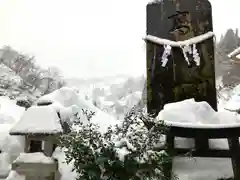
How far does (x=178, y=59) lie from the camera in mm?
3037

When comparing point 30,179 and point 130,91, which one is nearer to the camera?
point 30,179

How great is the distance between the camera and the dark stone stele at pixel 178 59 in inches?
116

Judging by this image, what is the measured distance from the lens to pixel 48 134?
2436mm

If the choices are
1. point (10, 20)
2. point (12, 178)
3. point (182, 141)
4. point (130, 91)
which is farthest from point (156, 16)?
point (10, 20)

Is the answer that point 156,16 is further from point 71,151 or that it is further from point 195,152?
point 71,151

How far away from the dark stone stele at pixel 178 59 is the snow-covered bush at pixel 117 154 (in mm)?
985

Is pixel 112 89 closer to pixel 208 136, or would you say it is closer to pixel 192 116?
pixel 192 116

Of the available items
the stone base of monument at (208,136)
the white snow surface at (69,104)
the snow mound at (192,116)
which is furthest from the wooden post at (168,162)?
the white snow surface at (69,104)

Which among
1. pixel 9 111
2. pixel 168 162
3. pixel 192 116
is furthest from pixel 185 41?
pixel 9 111

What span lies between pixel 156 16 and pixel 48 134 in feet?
5.13

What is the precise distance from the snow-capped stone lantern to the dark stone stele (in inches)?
37.5

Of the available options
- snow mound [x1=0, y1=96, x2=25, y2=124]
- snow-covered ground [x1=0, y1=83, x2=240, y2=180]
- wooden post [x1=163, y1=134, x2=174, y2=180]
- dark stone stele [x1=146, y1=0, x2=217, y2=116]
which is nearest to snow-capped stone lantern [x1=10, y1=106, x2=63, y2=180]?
snow-covered ground [x1=0, y1=83, x2=240, y2=180]

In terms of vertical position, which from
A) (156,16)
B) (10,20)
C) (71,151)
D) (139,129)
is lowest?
(71,151)

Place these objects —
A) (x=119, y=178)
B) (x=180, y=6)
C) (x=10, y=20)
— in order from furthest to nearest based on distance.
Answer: (x=10, y=20)
(x=180, y=6)
(x=119, y=178)
